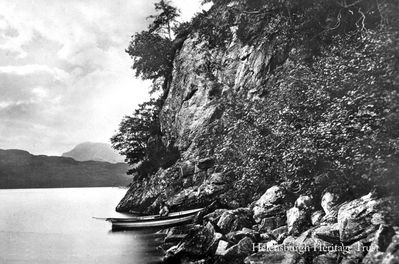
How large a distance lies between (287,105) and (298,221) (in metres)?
7.35

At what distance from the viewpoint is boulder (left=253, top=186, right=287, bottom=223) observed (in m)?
16.7

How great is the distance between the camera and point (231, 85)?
3322 cm

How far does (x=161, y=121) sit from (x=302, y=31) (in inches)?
1111

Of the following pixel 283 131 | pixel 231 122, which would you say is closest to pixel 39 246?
pixel 231 122

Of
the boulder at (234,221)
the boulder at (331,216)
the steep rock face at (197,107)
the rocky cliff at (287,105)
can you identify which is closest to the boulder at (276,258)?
the boulder at (331,216)

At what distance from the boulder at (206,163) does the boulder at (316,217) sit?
1687 centimetres

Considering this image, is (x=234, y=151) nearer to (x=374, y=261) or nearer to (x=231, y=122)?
(x=231, y=122)

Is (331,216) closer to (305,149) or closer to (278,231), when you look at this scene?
(278,231)

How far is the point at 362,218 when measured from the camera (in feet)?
35.2

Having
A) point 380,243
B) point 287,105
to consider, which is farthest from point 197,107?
point 380,243

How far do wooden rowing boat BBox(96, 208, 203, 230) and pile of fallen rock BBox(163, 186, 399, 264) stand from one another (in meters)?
5.97

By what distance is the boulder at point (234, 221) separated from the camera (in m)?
16.8

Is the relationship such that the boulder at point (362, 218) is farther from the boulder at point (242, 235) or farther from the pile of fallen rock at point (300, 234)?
the boulder at point (242, 235)

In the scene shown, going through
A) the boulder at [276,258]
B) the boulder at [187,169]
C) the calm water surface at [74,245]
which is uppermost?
the boulder at [187,169]
